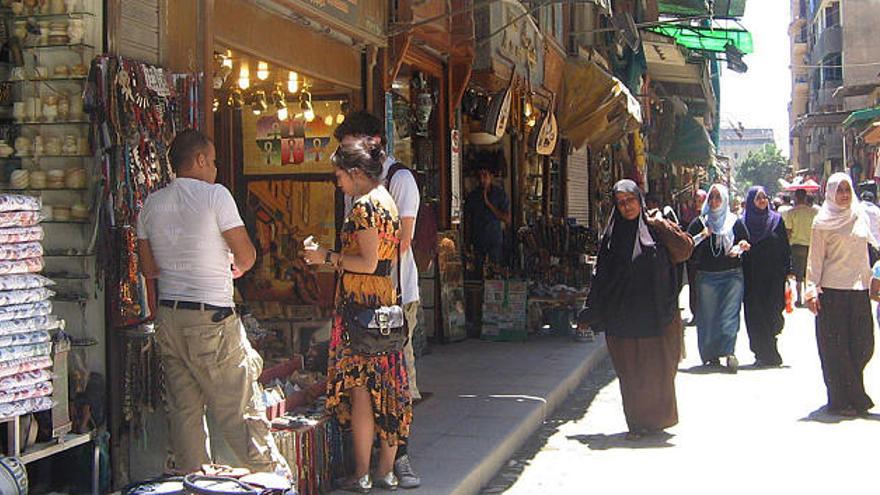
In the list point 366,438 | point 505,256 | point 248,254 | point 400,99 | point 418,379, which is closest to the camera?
point 248,254

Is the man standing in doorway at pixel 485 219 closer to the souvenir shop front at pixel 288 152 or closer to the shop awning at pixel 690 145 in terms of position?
the souvenir shop front at pixel 288 152

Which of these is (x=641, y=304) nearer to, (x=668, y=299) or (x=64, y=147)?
(x=668, y=299)

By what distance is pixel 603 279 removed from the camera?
7098 millimetres

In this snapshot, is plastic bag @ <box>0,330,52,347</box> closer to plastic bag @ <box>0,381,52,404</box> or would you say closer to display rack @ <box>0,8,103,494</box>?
plastic bag @ <box>0,381,52,404</box>

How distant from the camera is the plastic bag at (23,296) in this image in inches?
140

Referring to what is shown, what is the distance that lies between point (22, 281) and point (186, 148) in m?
0.93

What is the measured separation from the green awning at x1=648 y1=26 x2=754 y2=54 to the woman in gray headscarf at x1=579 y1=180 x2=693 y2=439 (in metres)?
11.2

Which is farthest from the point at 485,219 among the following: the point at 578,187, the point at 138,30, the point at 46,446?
the point at 46,446

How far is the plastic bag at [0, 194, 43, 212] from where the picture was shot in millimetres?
3576

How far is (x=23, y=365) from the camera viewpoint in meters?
3.61

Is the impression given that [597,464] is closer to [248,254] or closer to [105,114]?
[248,254]

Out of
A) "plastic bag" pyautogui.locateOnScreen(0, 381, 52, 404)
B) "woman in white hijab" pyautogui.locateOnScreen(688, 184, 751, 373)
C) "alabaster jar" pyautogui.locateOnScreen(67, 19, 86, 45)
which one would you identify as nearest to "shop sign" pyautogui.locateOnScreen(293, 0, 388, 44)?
"alabaster jar" pyautogui.locateOnScreen(67, 19, 86, 45)

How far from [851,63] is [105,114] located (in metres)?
45.9

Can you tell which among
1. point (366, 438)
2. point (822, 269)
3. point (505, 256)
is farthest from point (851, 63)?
point (366, 438)
